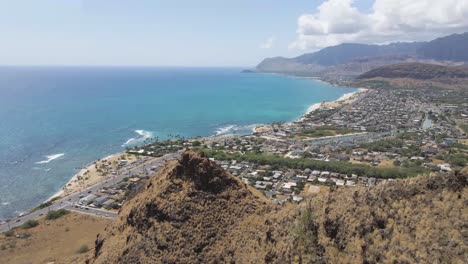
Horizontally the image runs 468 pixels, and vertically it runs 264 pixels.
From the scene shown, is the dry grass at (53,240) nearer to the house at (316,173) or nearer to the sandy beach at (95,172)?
the sandy beach at (95,172)

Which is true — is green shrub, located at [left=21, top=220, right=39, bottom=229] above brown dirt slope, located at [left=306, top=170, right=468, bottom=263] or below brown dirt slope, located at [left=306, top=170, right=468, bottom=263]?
below

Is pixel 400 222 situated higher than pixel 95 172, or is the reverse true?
pixel 400 222

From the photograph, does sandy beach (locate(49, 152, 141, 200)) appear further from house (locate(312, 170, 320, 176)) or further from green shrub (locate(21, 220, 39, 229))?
house (locate(312, 170, 320, 176))

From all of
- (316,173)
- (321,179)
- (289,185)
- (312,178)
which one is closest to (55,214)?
(289,185)

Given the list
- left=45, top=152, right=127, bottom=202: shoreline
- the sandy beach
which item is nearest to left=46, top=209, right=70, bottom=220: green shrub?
left=45, top=152, right=127, bottom=202: shoreline

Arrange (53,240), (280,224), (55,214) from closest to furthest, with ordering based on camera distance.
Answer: (280,224) → (53,240) → (55,214)

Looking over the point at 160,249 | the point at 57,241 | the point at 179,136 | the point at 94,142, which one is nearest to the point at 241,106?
the point at 179,136

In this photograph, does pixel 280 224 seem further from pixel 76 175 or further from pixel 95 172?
pixel 76 175

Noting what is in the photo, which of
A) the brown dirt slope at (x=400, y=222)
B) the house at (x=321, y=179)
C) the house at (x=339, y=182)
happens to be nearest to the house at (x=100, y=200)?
the house at (x=321, y=179)
